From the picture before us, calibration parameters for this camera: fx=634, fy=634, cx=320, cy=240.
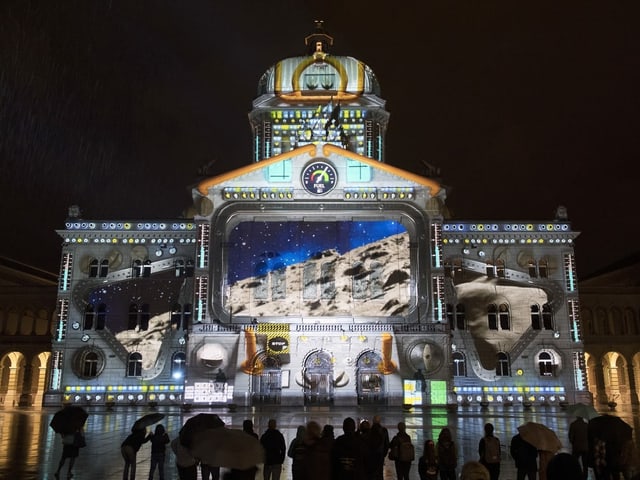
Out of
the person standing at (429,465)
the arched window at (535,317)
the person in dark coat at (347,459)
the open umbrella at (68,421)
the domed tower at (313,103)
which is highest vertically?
the domed tower at (313,103)

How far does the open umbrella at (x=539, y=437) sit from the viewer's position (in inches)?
492

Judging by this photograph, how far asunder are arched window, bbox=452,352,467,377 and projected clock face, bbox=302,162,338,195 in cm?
1684

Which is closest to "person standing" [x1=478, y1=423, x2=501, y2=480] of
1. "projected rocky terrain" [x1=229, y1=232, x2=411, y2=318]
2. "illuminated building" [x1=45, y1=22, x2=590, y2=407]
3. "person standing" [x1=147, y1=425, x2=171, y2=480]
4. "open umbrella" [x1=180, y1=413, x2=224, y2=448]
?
"open umbrella" [x1=180, y1=413, x2=224, y2=448]

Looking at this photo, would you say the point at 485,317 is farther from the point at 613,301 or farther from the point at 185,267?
the point at 185,267

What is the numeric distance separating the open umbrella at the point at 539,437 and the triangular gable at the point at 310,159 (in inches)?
1499

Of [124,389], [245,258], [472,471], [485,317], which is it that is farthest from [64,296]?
[472,471]

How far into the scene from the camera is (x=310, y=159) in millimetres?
50156

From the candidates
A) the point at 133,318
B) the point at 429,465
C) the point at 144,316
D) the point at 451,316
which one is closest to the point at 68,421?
the point at 429,465

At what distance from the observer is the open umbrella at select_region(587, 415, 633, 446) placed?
504 inches

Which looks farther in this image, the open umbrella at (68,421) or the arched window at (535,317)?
the arched window at (535,317)

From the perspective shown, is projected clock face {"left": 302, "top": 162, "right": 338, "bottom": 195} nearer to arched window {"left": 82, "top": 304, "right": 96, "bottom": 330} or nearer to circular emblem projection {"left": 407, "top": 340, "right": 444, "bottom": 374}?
circular emblem projection {"left": 407, "top": 340, "right": 444, "bottom": 374}

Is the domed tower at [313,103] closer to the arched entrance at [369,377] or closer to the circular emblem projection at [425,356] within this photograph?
the circular emblem projection at [425,356]

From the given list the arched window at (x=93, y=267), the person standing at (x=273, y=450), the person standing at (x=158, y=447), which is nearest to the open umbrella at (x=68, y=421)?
the person standing at (x=158, y=447)

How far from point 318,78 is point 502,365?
103 feet
